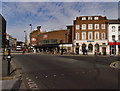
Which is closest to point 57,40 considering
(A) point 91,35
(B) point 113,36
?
(A) point 91,35

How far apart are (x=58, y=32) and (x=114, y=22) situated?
2079 cm

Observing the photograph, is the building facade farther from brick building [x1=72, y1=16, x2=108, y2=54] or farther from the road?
the road

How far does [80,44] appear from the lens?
4131 centimetres

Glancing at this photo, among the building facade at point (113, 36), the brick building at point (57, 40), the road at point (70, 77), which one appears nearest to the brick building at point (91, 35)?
the building facade at point (113, 36)

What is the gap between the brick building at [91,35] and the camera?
40.7 meters

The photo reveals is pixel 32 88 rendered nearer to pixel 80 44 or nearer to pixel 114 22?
pixel 80 44

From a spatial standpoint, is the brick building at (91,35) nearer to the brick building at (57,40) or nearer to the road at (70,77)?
the brick building at (57,40)

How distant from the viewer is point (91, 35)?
135 ft

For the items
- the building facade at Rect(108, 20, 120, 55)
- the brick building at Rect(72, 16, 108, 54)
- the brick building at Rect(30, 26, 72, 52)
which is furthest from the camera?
the brick building at Rect(30, 26, 72, 52)

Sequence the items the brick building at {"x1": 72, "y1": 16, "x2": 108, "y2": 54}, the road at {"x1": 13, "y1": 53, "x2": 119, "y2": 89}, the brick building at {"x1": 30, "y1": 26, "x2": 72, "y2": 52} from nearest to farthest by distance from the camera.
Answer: the road at {"x1": 13, "y1": 53, "x2": 119, "y2": 89}, the brick building at {"x1": 72, "y1": 16, "x2": 108, "y2": 54}, the brick building at {"x1": 30, "y1": 26, "x2": 72, "y2": 52}

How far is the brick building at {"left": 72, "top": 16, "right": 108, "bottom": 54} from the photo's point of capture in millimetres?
40719

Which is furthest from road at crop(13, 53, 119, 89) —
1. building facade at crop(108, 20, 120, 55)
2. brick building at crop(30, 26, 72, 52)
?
brick building at crop(30, 26, 72, 52)

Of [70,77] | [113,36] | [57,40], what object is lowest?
[70,77]

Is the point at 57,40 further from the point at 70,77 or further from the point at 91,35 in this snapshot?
the point at 70,77
